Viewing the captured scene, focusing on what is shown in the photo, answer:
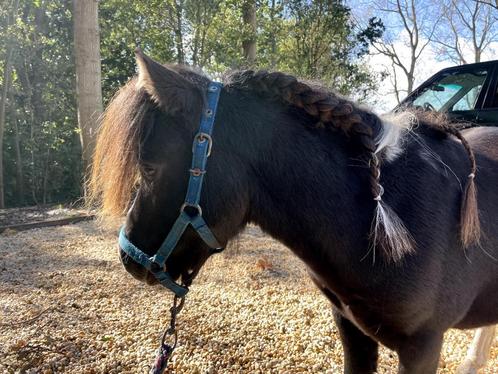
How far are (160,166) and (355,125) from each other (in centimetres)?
67

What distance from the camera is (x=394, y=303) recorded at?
1296mm

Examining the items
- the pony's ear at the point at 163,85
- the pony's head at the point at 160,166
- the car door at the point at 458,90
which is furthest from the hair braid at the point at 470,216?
the car door at the point at 458,90

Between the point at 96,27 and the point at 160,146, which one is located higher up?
the point at 96,27

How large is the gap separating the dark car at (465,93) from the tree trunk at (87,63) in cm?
487

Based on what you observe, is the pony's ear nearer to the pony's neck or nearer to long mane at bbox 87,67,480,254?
long mane at bbox 87,67,480,254

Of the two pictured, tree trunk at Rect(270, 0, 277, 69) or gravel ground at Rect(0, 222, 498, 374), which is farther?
tree trunk at Rect(270, 0, 277, 69)

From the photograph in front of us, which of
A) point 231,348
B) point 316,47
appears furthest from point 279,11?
point 231,348

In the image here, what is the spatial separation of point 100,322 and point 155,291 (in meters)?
0.67

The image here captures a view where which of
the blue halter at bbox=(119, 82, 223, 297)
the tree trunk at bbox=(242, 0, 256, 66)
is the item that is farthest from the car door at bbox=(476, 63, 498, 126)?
the tree trunk at bbox=(242, 0, 256, 66)

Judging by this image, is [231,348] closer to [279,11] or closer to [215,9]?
[215,9]

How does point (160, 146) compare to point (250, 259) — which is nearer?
point (160, 146)

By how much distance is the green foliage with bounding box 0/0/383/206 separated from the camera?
28.6 ft

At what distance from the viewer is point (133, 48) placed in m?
8.58

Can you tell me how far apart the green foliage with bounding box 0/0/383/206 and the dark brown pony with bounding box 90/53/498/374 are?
7337mm
